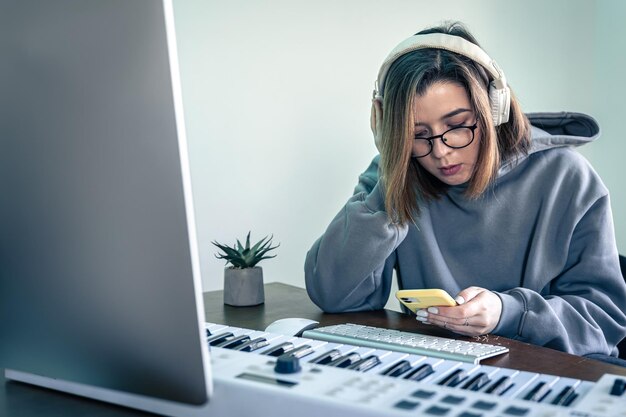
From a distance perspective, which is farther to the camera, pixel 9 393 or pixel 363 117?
pixel 363 117

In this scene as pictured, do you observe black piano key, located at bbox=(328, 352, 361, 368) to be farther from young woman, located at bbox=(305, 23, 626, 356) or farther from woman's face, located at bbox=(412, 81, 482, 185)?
woman's face, located at bbox=(412, 81, 482, 185)

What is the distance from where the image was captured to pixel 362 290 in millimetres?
1525

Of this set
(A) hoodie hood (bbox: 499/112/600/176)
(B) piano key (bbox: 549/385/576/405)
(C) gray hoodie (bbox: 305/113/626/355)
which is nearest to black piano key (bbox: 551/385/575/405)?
(B) piano key (bbox: 549/385/576/405)

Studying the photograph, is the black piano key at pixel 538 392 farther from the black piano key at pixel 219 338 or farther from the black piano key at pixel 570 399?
the black piano key at pixel 219 338

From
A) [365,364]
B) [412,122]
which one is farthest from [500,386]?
[412,122]

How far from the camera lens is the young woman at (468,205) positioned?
1436mm

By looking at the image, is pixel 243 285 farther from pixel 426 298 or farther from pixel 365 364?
pixel 365 364

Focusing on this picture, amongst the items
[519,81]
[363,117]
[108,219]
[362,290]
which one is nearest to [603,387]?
[108,219]

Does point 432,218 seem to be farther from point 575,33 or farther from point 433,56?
point 575,33

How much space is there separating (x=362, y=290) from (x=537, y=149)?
1.57 ft

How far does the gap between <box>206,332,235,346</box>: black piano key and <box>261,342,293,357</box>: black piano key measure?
70mm

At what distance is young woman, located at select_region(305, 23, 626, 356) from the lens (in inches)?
56.5

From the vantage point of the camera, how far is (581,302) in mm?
1341

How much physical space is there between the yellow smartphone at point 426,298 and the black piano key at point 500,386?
1.34 ft
